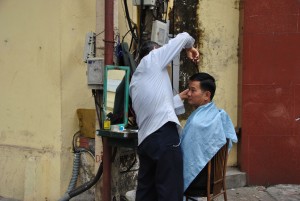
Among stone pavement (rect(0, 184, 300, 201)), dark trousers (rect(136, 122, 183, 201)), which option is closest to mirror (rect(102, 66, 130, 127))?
dark trousers (rect(136, 122, 183, 201))

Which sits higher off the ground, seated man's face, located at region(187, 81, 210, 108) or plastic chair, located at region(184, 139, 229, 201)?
seated man's face, located at region(187, 81, 210, 108)

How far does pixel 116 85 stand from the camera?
4.05 m

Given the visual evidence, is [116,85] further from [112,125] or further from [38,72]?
[38,72]

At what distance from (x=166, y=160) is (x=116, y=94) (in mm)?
857

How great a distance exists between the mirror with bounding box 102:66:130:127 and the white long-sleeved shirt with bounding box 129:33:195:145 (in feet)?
1.00

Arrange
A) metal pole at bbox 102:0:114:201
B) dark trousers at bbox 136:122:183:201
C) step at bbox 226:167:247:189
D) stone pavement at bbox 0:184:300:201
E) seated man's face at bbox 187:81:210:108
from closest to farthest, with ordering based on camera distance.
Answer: dark trousers at bbox 136:122:183:201 → seated man's face at bbox 187:81:210:108 → metal pole at bbox 102:0:114:201 → stone pavement at bbox 0:184:300:201 → step at bbox 226:167:247:189

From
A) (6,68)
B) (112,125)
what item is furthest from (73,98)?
(112,125)

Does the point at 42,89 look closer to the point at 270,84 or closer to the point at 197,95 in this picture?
the point at 197,95


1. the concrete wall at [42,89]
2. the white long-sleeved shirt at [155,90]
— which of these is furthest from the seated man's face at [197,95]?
the concrete wall at [42,89]

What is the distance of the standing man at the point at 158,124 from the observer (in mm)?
3459

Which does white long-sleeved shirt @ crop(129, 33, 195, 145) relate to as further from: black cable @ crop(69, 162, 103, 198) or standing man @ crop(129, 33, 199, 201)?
black cable @ crop(69, 162, 103, 198)

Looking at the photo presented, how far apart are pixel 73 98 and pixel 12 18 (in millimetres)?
1301

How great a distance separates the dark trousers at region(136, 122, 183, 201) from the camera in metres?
3.44

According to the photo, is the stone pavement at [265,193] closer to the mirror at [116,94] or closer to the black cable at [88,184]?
the black cable at [88,184]
